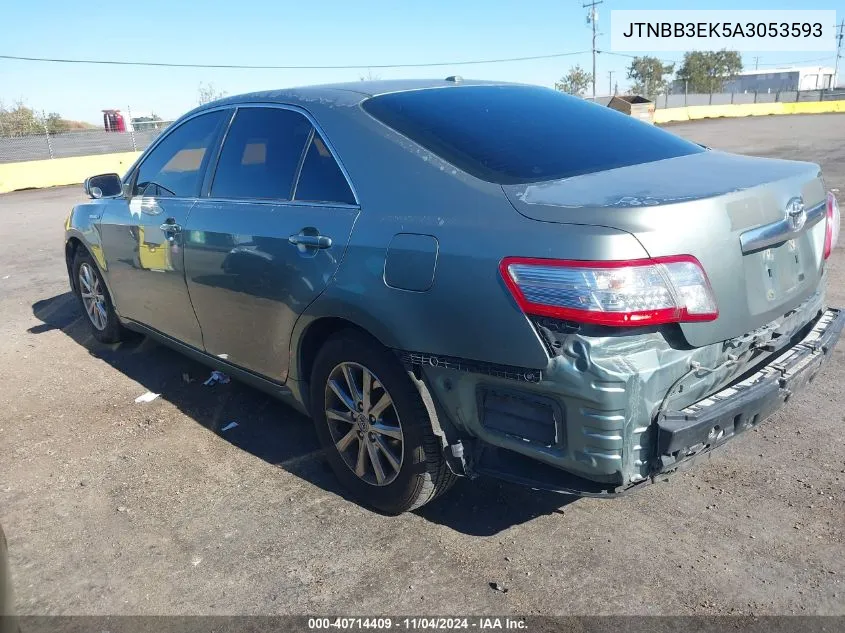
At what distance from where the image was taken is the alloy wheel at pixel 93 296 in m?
5.19

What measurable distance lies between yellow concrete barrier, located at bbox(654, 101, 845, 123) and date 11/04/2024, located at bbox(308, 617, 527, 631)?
41.6 metres

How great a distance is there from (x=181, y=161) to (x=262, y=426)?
159 centimetres

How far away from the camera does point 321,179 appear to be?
2963mm

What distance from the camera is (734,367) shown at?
2.39m

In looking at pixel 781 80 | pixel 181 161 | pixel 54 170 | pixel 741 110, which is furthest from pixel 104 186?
pixel 781 80

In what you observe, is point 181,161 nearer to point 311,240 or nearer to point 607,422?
point 311,240

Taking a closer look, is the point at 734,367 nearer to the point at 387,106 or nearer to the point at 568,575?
the point at 568,575

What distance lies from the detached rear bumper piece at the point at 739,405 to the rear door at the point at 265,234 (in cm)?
139

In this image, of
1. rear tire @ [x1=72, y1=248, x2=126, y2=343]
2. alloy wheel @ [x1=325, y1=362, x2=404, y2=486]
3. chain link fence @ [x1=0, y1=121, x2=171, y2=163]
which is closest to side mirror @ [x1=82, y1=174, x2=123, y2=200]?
rear tire @ [x1=72, y1=248, x2=126, y2=343]

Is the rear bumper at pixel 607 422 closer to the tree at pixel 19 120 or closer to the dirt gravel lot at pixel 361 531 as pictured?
the dirt gravel lot at pixel 361 531

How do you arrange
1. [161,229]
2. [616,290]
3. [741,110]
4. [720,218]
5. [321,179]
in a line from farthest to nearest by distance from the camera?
[741,110] → [161,229] → [321,179] → [720,218] → [616,290]

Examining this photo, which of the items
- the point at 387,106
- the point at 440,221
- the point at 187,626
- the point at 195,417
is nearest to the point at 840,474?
the point at 440,221

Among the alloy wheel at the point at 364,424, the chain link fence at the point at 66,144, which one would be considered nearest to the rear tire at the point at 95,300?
the alloy wheel at the point at 364,424

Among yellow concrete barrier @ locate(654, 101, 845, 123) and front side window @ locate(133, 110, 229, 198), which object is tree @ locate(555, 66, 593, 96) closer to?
yellow concrete barrier @ locate(654, 101, 845, 123)
